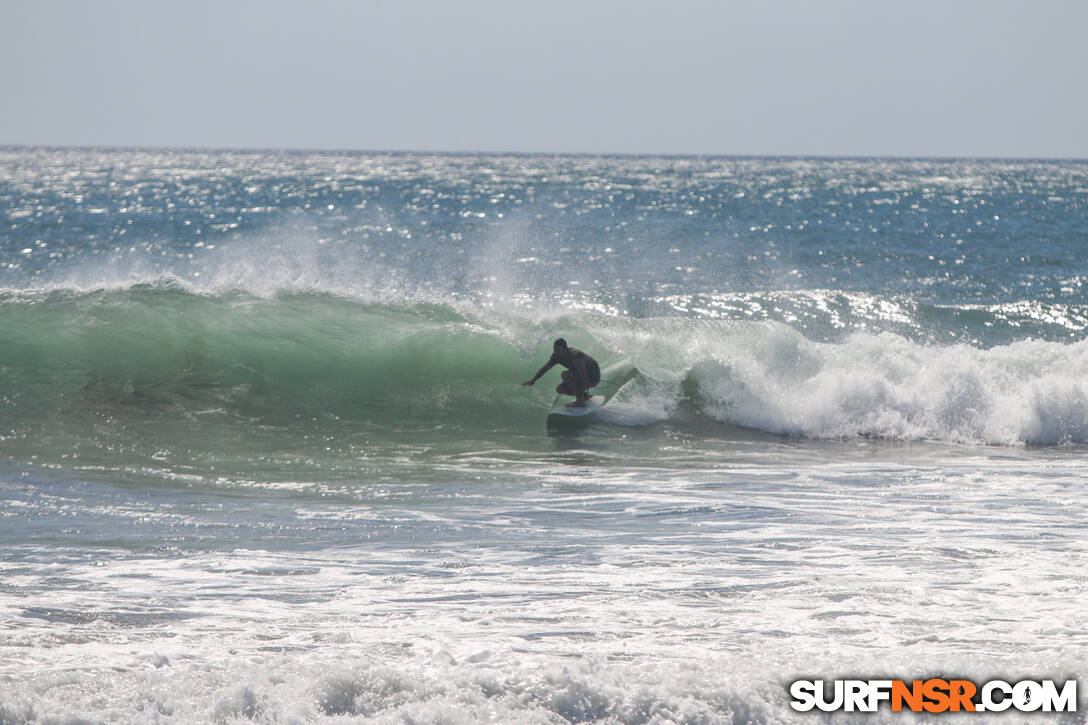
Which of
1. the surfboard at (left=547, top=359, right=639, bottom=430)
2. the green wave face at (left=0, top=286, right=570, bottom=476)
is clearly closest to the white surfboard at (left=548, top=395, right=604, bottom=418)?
the surfboard at (left=547, top=359, right=639, bottom=430)

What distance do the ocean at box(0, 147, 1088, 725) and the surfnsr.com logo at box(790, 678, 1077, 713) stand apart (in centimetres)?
6

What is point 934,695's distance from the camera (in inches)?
166

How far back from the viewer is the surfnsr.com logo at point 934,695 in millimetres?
4156

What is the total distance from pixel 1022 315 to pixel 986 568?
12.8 meters

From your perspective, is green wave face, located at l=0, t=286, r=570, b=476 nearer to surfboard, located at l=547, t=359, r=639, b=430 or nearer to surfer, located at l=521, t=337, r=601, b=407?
surfboard, located at l=547, t=359, r=639, b=430

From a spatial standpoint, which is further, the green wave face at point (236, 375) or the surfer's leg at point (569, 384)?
the surfer's leg at point (569, 384)

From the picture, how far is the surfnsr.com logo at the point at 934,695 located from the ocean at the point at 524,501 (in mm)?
65

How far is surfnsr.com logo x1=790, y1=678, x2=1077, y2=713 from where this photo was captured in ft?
13.6

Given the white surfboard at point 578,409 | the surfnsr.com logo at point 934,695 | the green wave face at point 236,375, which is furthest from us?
the white surfboard at point 578,409

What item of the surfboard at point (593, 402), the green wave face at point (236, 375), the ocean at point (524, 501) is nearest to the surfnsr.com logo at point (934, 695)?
the ocean at point (524, 501)

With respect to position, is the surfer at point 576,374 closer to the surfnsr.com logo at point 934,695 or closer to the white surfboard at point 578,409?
the white surfboard at point 578,409

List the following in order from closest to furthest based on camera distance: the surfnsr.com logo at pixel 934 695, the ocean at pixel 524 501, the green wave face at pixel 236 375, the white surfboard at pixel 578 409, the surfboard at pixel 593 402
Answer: the surfnsr.com logo at pixel 934 695
the ocean at pixel 524 501
the green wave face at pixel 236 375
the surfboard at pixel 593 402
the white surfboard at pixel 578 409

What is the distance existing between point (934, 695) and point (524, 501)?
3.77 metres

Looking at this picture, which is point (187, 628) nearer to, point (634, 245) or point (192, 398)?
point (192, 398)
